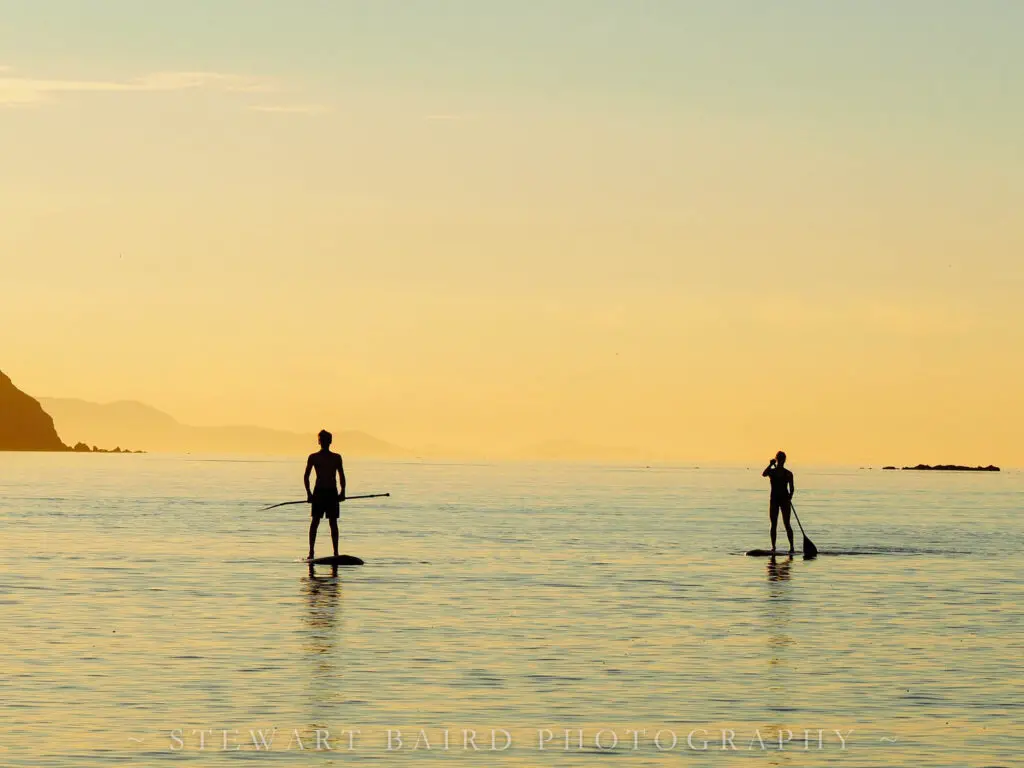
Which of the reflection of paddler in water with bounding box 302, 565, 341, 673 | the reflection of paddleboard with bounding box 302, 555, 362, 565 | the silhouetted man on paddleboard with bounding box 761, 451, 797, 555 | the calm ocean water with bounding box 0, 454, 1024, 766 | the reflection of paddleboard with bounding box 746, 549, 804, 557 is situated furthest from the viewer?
the reflection of paddleboard with bounding box 746, 549, 804, 557

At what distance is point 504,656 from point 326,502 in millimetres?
14105

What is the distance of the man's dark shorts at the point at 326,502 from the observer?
34000 mm

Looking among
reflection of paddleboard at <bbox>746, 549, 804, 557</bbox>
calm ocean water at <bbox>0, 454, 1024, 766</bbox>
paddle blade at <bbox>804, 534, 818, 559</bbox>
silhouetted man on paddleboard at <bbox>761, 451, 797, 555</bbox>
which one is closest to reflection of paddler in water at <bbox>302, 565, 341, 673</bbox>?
calm ocean water at <bbox>0, 454, 1024, 766</bbox>

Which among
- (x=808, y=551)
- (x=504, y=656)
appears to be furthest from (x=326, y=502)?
(x=504, y=656)

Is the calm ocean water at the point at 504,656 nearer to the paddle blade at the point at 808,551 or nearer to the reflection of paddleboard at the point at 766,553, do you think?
the paddle blade at the point at 808,551

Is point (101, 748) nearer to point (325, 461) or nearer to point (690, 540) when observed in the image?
point (325, 461)

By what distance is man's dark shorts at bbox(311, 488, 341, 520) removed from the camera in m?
A: 34.0

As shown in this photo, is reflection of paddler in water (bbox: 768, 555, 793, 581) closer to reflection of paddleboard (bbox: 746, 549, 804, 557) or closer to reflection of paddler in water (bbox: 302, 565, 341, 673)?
reflection of paddleboard (bbox: 746, 549, 804, 557)

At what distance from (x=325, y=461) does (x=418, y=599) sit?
672 centimetres

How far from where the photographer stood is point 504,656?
Result: 20.5 meters

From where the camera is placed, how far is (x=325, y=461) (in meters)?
33.9

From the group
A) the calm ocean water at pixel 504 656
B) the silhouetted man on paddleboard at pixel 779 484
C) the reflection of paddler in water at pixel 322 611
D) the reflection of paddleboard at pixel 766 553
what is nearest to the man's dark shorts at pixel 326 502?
the reflection of paddler in water at pixel 322 611

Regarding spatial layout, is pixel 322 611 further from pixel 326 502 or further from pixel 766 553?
pixel 766 553

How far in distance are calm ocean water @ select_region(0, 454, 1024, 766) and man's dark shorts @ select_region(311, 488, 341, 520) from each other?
4.49 ft
